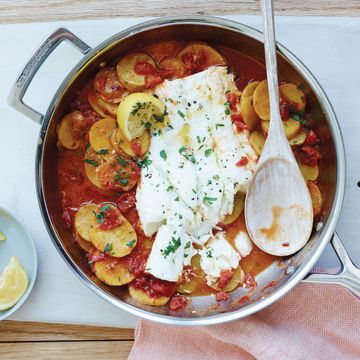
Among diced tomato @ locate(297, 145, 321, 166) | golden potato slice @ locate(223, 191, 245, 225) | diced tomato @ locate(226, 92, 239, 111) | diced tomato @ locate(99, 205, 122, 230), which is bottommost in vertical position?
diced tomato @ locate(99, 205, 122, 230)

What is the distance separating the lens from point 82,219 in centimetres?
258

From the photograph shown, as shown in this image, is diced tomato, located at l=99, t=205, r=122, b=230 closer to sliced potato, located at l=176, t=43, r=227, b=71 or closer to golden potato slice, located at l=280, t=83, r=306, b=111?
sliced potato, located at l=176, t=43, r=227, b=71

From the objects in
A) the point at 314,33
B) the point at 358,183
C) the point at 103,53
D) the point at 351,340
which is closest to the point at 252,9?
the point at 314,33

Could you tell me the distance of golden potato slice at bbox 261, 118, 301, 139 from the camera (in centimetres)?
251

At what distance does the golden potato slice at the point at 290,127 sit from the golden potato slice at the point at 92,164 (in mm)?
711

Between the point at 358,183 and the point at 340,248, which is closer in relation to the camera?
the point at 340,248

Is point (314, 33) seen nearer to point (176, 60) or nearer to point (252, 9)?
point (252, 9)

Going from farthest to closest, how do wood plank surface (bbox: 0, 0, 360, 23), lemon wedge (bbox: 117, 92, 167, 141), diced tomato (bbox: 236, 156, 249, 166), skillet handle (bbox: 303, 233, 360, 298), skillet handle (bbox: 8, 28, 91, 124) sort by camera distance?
wood plank surface (bbox: 0, 0, 360, 23) < diced tomato (bbox: 236, 156, 249, 166) < lemon wedge (bbox: 117, 92, 167, 141) < skillet handle (bbox: 8, 28, 91, 124) < skillet handle (bbox: 303, 233, 360, 298)

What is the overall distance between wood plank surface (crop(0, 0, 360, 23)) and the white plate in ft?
2.97

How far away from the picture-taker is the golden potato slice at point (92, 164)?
8.48ft

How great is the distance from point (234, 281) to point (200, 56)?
0.99 metres

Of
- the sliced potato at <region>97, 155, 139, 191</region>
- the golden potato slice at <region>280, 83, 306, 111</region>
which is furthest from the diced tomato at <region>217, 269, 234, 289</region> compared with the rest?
the golden potato slice at <region>280, 83, 306, 111</region>

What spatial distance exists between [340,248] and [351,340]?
0.54 meters

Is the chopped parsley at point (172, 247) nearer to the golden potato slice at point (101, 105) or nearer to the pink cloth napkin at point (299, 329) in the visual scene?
the pink cloth napkin at point (299, 329)
